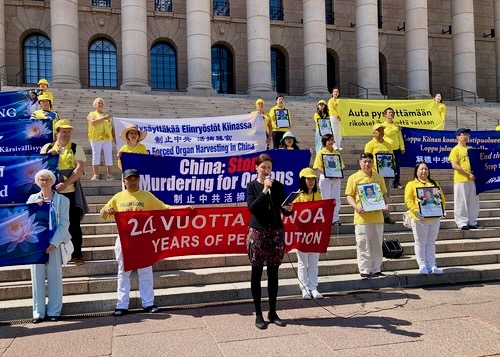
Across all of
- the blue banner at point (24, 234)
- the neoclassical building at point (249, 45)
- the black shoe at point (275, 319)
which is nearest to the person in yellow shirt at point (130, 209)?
the blue banner at point (24, 234)

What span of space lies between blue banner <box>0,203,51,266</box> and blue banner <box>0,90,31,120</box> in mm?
6037

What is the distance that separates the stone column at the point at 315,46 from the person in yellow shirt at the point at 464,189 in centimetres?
1754

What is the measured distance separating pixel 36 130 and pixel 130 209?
178 inches

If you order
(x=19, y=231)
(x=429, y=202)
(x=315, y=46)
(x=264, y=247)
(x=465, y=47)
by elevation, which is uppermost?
(x=465, y=47)

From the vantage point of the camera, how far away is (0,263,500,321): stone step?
6648 millimetres

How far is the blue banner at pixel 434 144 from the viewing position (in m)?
12.1

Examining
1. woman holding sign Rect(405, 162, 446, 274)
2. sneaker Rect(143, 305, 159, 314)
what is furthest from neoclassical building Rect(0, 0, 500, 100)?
sneaker Rect(143, 305, 159, 314)

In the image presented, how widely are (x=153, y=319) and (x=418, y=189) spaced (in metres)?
4.89

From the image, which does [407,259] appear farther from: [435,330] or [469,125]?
[469,125]

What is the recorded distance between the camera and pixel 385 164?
33.3 feet

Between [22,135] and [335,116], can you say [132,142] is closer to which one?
[22,135]

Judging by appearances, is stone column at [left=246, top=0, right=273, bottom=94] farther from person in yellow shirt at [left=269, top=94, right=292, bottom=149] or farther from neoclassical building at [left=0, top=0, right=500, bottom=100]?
person in yellow shirt at [left=269, top=94, right=292, bottom=149]

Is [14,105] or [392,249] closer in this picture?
[392,249]

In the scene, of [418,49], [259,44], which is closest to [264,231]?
[259,44]
